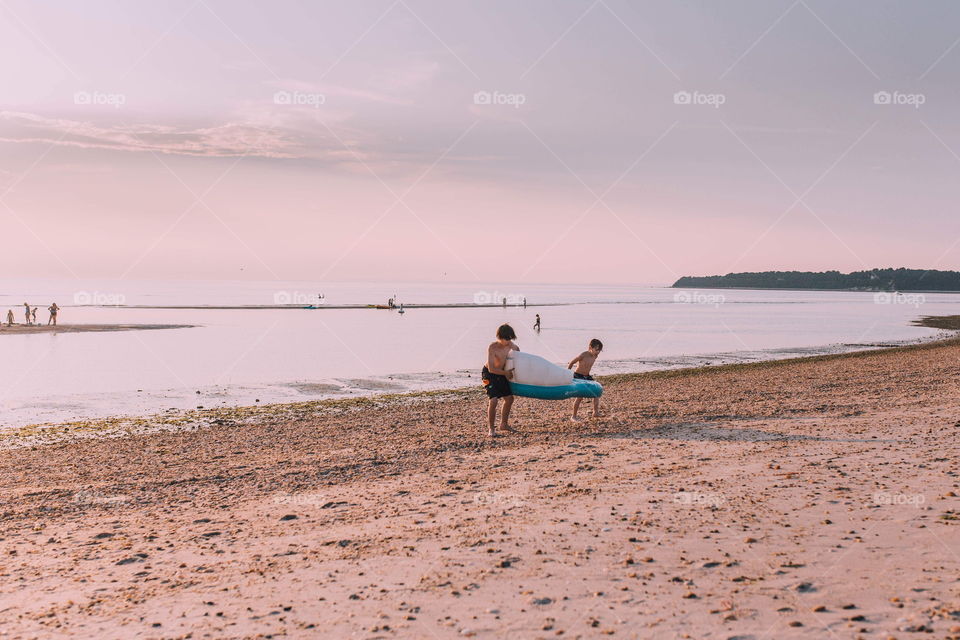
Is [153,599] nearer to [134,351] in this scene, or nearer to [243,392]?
[243,392]

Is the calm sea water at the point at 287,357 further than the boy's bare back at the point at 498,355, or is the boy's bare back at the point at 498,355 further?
the calm sea water at the point at 287,357

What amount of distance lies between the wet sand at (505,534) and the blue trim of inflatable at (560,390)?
76 centimetres

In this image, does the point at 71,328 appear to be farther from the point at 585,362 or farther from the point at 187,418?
the point at 585,362

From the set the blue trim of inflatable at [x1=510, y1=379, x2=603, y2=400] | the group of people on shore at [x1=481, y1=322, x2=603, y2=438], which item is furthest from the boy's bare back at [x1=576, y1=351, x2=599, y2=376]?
the group of people on shore at [x1=481, y1=322, x2=603, y2=438]

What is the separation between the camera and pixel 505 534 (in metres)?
7.78

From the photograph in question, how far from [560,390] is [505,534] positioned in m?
7.44

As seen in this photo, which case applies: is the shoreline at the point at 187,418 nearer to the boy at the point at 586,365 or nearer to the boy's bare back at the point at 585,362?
the boy at the point at 586,365

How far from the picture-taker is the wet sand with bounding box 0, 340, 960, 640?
582 cm

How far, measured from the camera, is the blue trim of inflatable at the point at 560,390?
Result: 14.8m

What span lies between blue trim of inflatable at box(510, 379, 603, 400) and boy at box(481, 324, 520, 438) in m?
0.24

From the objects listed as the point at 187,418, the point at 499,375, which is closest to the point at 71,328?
the point at 187,418

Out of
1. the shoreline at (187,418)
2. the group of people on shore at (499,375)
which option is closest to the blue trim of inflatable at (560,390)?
the group of people on shore at (499,375)

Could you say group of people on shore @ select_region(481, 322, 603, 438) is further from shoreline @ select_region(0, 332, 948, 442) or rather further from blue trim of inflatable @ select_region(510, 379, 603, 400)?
shoreline @ select_region(0, 332, 948, 442)

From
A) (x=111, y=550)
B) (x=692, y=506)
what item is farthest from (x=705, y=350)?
(x=111, y=550)
